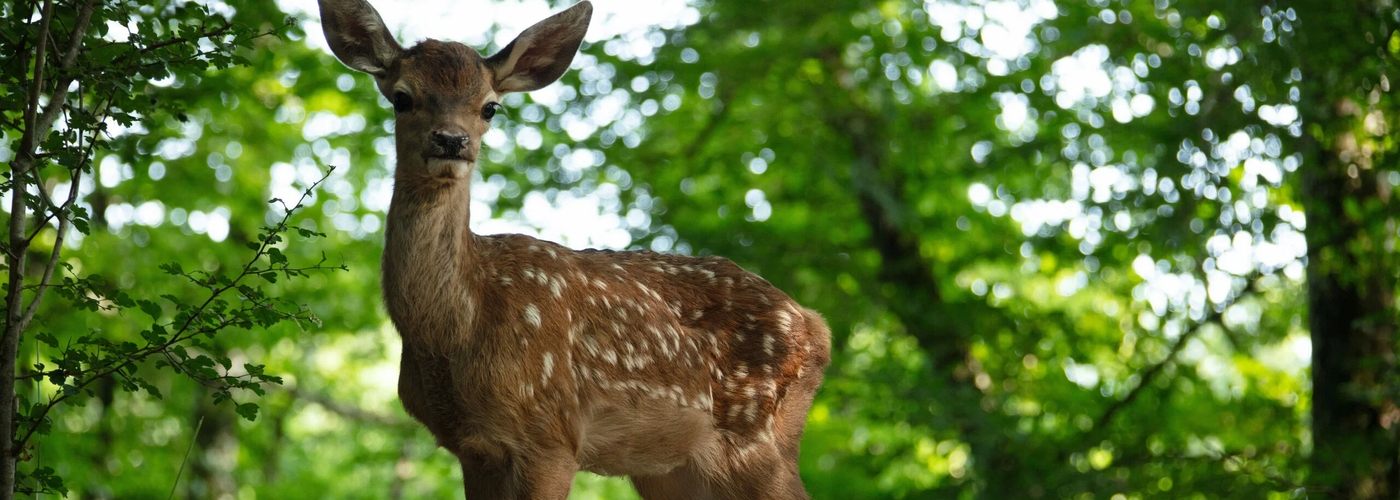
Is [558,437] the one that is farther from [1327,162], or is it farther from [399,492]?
[399,492]

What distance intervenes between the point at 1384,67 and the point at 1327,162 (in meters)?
1.67

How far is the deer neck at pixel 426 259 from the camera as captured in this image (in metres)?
3.28

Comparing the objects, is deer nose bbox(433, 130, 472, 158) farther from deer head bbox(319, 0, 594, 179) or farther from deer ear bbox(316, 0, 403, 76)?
deer ear bbox(316, 0, 403, 76)

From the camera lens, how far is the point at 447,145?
3.23m

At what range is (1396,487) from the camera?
7.17 metres

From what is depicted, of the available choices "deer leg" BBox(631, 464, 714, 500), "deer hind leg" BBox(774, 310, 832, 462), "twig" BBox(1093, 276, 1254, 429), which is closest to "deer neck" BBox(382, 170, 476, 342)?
"deer leg" BBox(631, 464, 714, 500)

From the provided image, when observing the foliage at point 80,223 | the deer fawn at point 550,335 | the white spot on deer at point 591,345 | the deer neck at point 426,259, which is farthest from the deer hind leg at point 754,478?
the foliage at point 80,223

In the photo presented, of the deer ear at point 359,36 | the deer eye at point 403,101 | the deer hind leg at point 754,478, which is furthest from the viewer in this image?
the deer hind leg at point 754,478

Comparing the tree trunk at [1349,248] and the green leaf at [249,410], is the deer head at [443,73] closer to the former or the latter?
the green leaf at [249,410]

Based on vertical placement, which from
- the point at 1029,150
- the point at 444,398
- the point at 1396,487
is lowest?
the point at 1396,487

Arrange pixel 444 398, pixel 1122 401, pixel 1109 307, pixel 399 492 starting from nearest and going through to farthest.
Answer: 1. pixel 444 398
2. pixel 1122 401
3. pixel 1109 307
4. pixel 399 492

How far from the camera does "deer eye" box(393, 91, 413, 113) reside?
11.3 feet

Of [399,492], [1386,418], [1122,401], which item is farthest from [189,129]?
[1386,418]

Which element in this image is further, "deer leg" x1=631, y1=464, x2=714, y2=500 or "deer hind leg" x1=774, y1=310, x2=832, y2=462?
"deer hind leg" x1=774, y1=310, x2=832, y2=462
